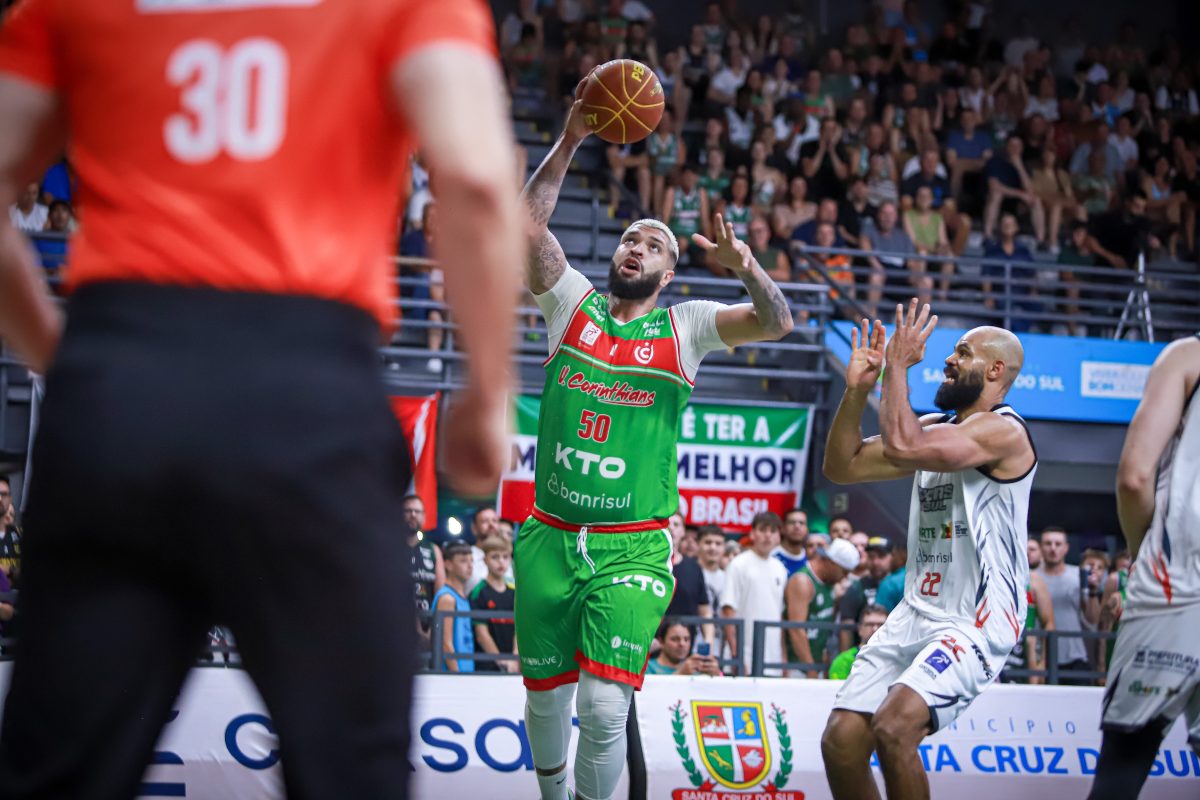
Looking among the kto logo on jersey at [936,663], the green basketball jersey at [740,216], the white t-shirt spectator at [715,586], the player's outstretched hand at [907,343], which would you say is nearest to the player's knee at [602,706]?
the kto logo on jersey at [936,663]

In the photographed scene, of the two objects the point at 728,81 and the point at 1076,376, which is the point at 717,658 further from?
the point at 728,81

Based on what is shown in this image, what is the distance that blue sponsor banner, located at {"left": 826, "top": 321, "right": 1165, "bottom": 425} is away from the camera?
14969 mm

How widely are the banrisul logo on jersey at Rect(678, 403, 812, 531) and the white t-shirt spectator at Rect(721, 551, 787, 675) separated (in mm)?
2674

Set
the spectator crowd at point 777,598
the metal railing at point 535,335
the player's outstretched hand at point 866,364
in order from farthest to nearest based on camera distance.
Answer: the metal railing at point 535,335, the spectator crowd at point 777,598, the player's outstretched hand at point 866,364

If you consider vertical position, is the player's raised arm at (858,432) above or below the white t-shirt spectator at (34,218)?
below

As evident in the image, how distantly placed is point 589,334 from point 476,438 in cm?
445

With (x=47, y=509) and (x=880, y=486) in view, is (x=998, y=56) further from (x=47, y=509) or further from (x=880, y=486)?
(x=47, y=509)

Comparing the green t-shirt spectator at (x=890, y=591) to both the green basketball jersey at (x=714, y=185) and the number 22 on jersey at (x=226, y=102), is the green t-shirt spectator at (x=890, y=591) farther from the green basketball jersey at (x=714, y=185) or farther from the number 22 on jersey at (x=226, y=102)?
the number 22 on jersey at (x=226, y=102)

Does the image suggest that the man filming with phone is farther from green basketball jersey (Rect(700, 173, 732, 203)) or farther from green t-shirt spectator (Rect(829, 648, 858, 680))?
green basketball jersey (Rect(700, 173, 732, 203))

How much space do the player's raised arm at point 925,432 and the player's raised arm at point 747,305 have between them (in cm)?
54

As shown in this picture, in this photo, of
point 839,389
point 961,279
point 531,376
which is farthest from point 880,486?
point 531,376

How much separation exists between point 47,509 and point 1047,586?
10.9 m

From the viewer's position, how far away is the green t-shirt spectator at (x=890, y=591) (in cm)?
1039

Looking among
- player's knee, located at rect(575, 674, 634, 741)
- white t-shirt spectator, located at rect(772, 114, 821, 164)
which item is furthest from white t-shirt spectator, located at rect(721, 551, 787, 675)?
white t-shirt spectator, located at rect(772, 114, 821, 164)
